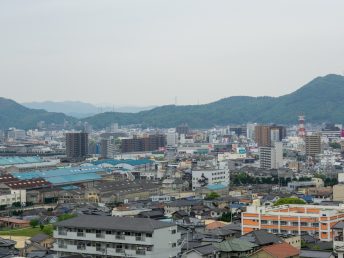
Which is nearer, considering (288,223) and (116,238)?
(116,238)

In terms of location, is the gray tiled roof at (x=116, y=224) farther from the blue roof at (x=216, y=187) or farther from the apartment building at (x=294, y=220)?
the blue roof at (x=216, y=187)

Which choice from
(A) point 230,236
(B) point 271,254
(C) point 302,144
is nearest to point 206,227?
(A) point 230,236

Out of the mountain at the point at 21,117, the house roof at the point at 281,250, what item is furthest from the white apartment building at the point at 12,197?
the mountain at the point at 21,117

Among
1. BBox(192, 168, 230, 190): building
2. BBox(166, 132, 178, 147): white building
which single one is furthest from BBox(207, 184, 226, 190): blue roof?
BBox(166, 132, 178, 147): white building

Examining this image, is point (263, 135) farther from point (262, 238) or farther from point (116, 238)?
point (116, 238)

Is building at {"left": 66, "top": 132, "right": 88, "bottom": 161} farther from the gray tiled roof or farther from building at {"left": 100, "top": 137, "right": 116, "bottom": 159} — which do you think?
the gray tiled roof

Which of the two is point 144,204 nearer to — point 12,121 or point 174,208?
point 174,208

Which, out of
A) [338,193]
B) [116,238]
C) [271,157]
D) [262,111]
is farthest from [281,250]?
[262,111]
